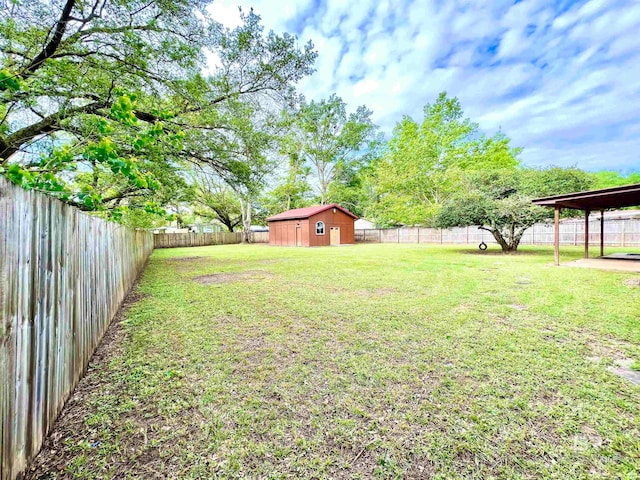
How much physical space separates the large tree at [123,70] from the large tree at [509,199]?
360 inches

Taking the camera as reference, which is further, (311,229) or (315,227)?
(315,227)

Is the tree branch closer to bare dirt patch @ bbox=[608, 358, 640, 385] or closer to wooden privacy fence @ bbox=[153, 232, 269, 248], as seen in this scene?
bare dirt patch @ bbox=[608, 358, 640, 385]

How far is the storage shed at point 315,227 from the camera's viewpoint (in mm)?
20281

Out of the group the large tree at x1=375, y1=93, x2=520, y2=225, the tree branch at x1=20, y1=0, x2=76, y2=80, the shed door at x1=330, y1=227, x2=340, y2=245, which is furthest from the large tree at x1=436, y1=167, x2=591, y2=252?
the tree branch at x1=20, y1=0, x2=76, y2=80

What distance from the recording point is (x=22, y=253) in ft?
4.35

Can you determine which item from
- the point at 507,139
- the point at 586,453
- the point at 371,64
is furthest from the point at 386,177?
the point at 586,453

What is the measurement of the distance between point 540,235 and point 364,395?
20832 millimetres

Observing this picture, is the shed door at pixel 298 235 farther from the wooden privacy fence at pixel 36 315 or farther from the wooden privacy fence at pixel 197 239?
the wooden privacy fence at pixel 36 315

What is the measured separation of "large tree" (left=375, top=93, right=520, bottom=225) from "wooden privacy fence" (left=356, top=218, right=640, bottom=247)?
4.85 feet

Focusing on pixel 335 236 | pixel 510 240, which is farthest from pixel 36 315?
pixel 335 236

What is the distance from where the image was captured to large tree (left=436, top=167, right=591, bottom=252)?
424 inches

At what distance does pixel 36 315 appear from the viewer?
1.47 meters

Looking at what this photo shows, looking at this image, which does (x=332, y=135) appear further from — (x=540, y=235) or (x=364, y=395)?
(x=364, y=395)

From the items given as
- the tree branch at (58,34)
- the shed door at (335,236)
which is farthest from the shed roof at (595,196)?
the shed door at (335,236)
